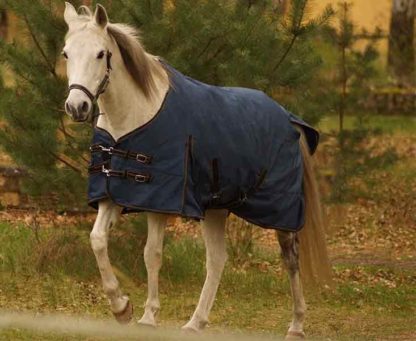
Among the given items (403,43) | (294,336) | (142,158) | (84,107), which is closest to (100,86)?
(84,107)

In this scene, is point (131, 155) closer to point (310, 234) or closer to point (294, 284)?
point (294, 284)

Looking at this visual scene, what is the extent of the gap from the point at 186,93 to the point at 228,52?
234 cm

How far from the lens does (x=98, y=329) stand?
7.68 meters

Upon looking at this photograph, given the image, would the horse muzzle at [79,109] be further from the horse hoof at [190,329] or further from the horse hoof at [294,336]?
the horse hoof at [294,336]

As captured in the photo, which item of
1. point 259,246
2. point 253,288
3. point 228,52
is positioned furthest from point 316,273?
point 259,246

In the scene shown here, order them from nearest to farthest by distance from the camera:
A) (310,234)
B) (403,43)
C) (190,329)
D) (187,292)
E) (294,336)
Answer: (190,329) → (294,336) → (310,234) → (187,292) → (403,43)

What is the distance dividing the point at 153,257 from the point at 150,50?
2.59m

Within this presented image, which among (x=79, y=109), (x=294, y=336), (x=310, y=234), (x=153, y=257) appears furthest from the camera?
(x=310, y=234)

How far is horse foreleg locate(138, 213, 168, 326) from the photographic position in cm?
761

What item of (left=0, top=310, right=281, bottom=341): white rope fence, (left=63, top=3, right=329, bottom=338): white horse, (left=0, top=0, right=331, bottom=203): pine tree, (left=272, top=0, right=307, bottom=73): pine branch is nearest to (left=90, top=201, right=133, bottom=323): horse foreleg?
(left=63, top=3, right=329, bottom=338): white horse

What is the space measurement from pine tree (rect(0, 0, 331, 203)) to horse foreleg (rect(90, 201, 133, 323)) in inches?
90.5

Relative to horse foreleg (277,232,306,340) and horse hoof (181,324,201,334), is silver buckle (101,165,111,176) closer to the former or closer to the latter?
horse hoof (181,324,201,334)

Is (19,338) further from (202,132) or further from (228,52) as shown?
(228,52)

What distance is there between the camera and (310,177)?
28.8 feet
